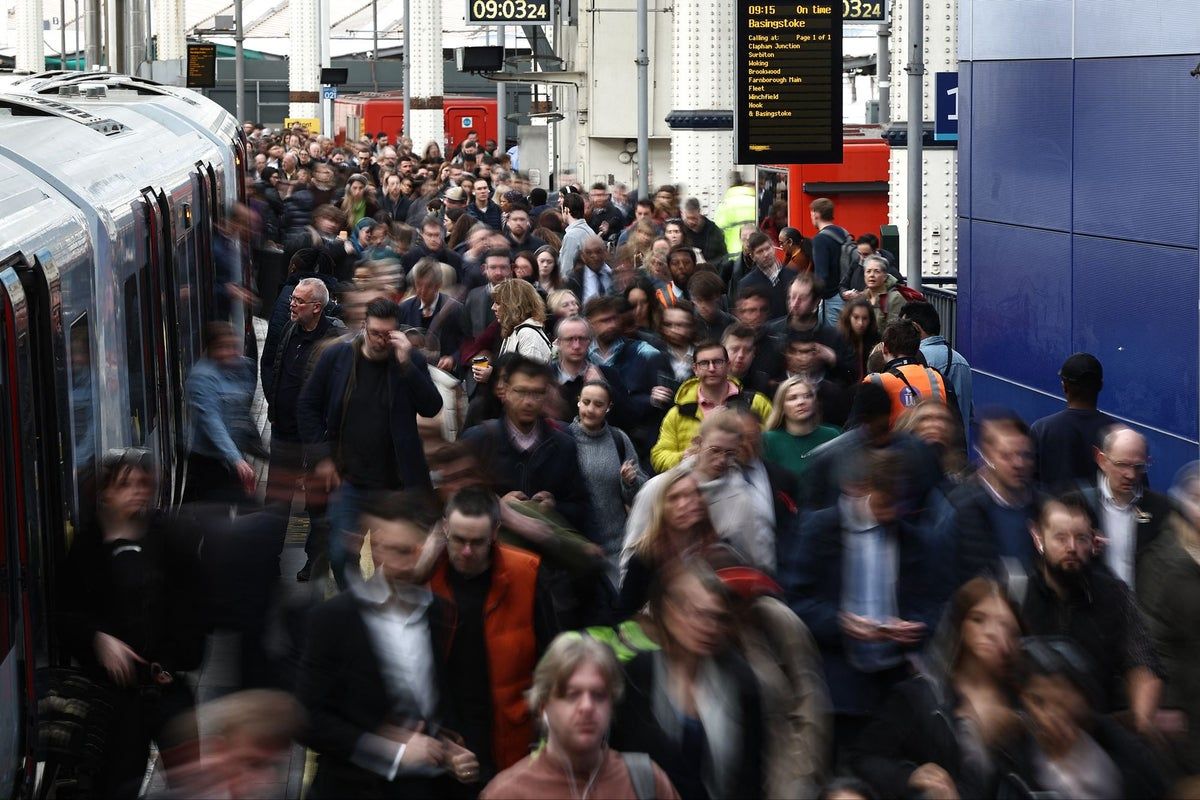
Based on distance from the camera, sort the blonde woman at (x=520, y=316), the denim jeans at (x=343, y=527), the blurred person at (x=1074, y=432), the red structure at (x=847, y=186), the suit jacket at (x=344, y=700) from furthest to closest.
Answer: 1. the red structure at (x=847, y=186)
2. the blonde woman at (x=520, y=316)
3. the blurred person at (x=1074, y=432)
4. the denim jeans at (x=343, y=527)
5. the suit jacket at (x=344, y=700)

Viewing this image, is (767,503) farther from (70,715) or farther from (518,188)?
(518,188)

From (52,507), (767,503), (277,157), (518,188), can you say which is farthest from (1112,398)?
(277,157)

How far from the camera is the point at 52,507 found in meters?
7.61

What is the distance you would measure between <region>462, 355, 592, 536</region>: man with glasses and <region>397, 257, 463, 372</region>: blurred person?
4.18 m

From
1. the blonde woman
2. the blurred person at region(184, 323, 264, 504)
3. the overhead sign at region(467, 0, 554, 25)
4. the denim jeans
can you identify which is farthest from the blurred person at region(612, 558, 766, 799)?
the overhead sign at region(467, 0, 554, 25)

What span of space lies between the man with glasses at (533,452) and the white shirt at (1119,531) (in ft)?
6.18

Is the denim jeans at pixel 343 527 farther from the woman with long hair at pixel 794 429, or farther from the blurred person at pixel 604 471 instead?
the woman with long hair at pixel 794 429

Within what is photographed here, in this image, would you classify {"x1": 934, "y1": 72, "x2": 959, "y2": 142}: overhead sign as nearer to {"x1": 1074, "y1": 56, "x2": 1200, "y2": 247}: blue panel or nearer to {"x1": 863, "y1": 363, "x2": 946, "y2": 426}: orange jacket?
{"x1": 1074, "y1": 56, "x2": 1200, "y2": 247}: blue panel

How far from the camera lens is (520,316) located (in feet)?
36.4

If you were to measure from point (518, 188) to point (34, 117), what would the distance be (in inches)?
575

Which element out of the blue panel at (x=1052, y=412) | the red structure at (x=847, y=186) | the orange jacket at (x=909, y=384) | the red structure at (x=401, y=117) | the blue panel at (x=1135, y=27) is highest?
the red structure at (x=401, y=117)

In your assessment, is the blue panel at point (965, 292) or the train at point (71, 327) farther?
the blue panel at point (965, 292)

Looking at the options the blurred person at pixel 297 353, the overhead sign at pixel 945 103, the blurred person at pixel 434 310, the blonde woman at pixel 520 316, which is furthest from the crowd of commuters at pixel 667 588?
the overhead sign at pixel 945 103

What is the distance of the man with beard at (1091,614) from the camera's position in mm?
6379
